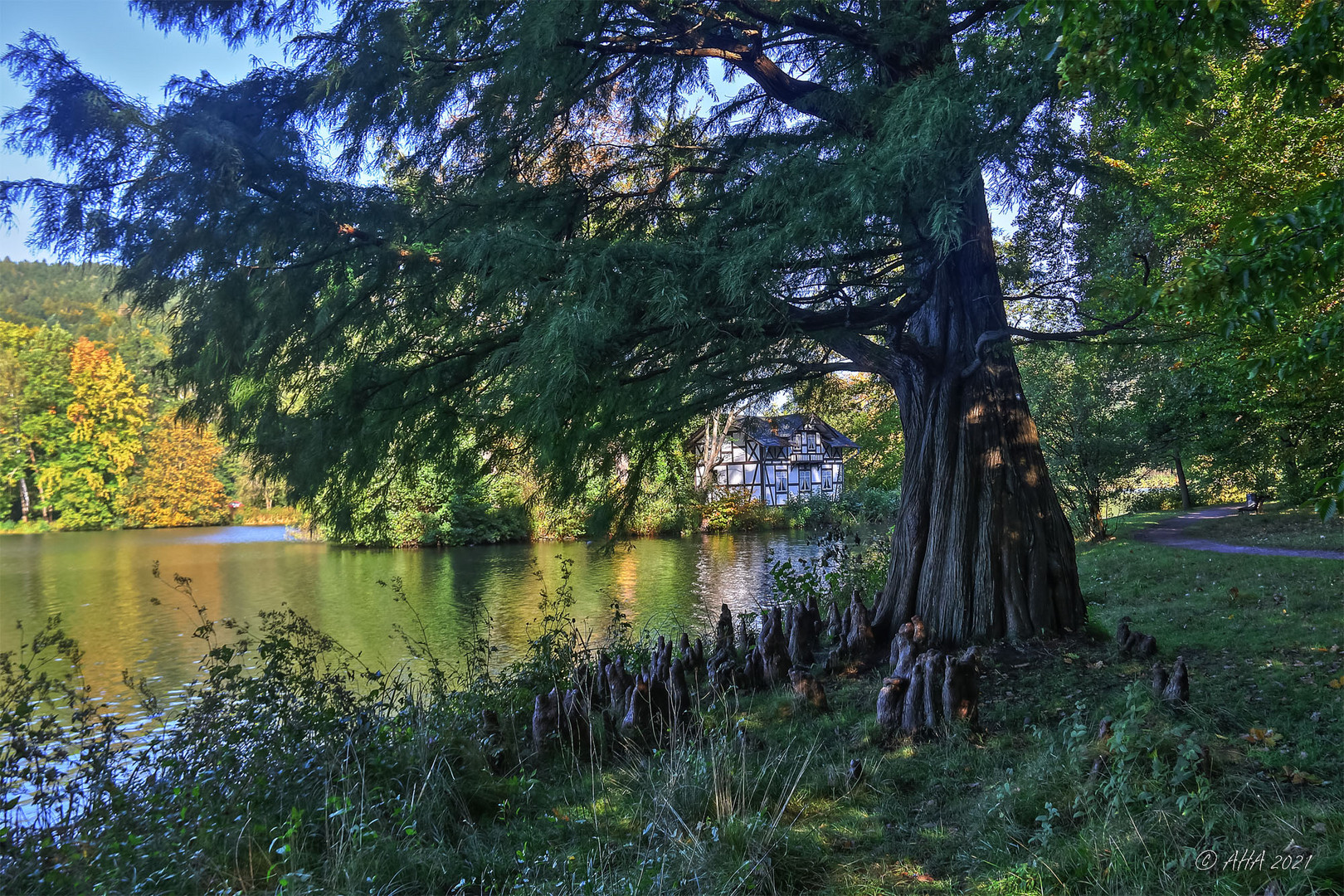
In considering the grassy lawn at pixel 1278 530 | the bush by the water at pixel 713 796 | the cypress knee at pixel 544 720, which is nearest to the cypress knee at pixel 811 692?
the bush by the water at pixel 713 796

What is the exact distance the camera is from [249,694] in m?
4.29

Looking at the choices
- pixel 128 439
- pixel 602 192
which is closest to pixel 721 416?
pixel 602 192

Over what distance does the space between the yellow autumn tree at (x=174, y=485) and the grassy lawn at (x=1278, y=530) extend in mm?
41155

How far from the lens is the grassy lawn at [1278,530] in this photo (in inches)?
456

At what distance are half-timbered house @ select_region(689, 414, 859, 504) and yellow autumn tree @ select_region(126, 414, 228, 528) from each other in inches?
1032

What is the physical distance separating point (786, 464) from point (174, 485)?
31.0 m

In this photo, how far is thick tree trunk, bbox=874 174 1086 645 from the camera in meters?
6.05

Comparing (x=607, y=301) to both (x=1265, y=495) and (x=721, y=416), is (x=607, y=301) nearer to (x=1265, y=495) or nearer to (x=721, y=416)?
(x=721, y=416)

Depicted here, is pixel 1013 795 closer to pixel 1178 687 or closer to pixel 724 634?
pixel 1178 687

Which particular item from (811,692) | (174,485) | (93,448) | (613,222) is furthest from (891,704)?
(93,448)

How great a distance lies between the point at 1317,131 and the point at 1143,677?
25.1 feet

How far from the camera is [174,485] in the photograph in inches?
1559

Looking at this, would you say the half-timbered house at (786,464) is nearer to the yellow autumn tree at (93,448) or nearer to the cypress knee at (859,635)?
the cypress knee at (859,635)

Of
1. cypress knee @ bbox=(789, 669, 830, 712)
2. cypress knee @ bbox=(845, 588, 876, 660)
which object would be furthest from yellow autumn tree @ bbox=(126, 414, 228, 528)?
cypress knee @ bbox=(789, 669, 830, 712)
